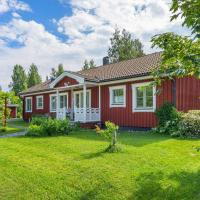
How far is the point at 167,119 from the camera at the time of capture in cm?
1470

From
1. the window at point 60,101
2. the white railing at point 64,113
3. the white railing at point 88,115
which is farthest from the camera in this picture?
the window at point 60,101

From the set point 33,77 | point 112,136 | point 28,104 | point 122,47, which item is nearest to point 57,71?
point 33,77

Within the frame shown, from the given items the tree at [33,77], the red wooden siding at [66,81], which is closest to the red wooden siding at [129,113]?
the red wooden siding at [66,81]

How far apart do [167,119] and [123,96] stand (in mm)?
4238

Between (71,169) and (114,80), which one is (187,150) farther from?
(114,80)

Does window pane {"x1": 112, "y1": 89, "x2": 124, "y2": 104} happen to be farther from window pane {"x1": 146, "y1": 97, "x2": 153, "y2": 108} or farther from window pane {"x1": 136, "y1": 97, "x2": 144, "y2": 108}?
window pane {"x1": 146, "y1": 97, "x2": 153, "y2": 108}

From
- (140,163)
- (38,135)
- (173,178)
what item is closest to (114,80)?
(38,135)

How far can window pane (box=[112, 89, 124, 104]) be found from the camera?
18.5m

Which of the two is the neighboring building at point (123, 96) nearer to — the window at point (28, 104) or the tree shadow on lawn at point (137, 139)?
the tree shadow on lawn at point (137, 139)

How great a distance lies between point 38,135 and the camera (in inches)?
554

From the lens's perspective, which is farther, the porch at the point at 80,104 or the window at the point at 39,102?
the window at the point at 39,102

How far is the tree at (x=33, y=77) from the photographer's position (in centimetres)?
6669

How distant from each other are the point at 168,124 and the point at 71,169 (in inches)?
310

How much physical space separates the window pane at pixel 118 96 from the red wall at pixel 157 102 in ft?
1.58
